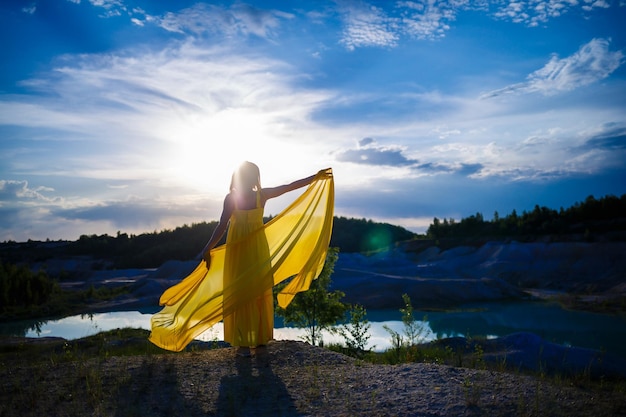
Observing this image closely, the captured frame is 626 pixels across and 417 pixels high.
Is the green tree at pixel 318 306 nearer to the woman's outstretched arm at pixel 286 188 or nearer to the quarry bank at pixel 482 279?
the woman's outstretched arm at pixel 286 188

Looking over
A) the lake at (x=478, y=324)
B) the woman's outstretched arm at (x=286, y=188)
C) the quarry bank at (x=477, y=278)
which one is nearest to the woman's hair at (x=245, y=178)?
the woman's outstretched arm at (x=286, y=188)

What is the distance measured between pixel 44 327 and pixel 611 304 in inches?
1158

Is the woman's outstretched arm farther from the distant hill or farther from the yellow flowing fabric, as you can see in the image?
the distant hill

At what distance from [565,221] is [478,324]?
3210 centimetres

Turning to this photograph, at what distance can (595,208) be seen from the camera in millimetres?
51531

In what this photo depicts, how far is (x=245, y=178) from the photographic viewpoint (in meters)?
7.46

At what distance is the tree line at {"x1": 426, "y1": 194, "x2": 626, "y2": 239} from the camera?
4806 cm

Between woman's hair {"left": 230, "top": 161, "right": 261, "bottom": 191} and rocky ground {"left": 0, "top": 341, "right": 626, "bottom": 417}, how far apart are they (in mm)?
2366

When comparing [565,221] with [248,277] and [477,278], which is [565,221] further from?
[248,277]

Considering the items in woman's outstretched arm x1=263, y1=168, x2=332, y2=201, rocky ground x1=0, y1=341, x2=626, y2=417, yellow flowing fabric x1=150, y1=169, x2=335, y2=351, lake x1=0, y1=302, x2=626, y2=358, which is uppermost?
woman's outstretched arm x1=263, y1=168, x2=332, y2=201

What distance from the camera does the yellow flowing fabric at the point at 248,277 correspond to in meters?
7.17

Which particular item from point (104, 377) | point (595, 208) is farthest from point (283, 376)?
point (595, 208)

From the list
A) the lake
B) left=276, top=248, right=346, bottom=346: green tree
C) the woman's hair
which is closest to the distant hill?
the lake

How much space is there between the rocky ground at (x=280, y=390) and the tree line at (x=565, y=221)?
44.7 m
